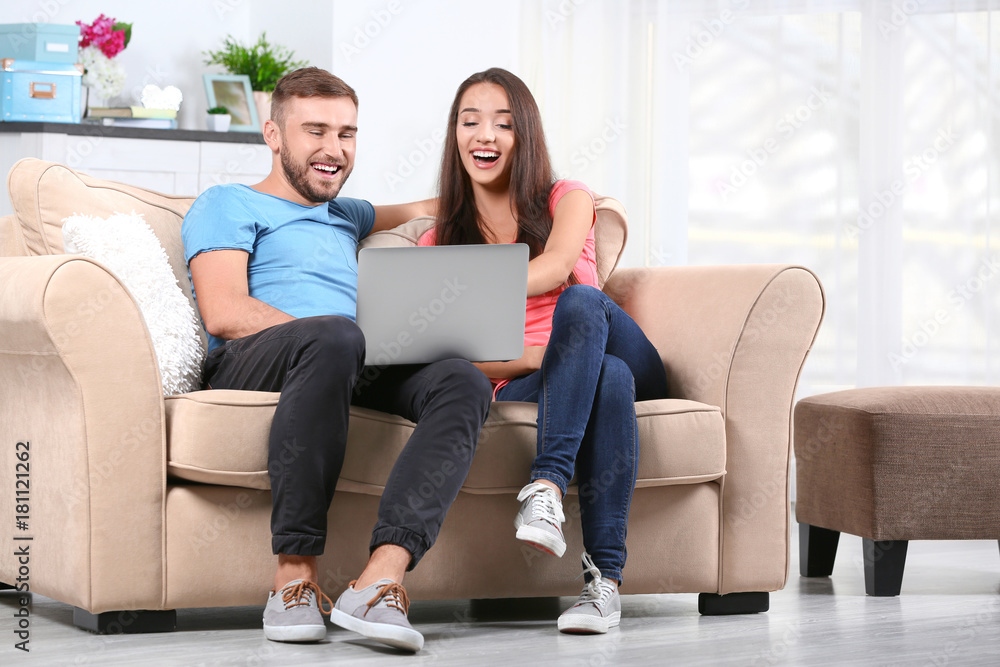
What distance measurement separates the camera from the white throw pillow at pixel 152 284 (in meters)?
1.88

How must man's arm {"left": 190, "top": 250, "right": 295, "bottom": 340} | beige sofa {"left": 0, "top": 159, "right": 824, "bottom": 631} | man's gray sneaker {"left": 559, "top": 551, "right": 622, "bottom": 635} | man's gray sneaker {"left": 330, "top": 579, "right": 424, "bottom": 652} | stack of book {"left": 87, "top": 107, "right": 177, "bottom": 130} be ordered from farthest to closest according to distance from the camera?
1. stack of book {"left": 87, "top": 107, "right": 177, "bottom": 130}
2. man's arm {"left": 190, "top": 250, "right": 295, "bottom": 340}
3. man's gray sneaker {"left": 559, "top": 551, "right": 622, "bottom": 635}
4. beige sofa {"left": 0, "top": 159, "right": 824, "bottom": 631}
5. man's gray sneaker {"left": 330, "top": 579, "right": 424, "bottom": 652}

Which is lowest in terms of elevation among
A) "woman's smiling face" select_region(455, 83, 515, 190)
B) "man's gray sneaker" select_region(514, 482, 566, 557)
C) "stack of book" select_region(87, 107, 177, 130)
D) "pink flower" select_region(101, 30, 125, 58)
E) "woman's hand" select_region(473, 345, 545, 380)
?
"man's gray sneaker" select_region(514, 482, 566, 557)

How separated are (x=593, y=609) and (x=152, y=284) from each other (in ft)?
3.16

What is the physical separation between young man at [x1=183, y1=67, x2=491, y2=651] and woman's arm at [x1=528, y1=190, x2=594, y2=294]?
0.33m

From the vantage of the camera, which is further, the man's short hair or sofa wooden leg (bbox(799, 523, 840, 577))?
sofa wooden leg (bbox(799, 523, 840, 577))

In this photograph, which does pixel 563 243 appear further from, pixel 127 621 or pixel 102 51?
pixel 102 51

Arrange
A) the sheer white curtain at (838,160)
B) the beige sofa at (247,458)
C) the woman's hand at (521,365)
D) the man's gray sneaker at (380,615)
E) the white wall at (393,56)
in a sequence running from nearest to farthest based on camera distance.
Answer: the man's gray sneaker at (380,615), the beige sofa at (247,458), the woman's hand at (521,365), the sheer white curtain at (838,160), the white wall at (393,56)

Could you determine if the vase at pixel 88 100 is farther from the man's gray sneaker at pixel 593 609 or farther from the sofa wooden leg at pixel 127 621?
the man's gray sneaker at pixel 593 609

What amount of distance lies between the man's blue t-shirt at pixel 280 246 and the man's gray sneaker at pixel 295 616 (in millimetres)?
563

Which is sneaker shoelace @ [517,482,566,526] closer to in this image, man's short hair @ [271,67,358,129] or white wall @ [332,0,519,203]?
man's short hair @ [271,67,358,129]

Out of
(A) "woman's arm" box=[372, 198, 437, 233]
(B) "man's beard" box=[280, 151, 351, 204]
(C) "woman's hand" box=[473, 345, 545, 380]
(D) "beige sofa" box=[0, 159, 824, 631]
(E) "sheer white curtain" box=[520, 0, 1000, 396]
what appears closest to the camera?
(D) "beige sofa" box=[0, 159, 824, 631]

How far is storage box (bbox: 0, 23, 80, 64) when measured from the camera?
148 inches

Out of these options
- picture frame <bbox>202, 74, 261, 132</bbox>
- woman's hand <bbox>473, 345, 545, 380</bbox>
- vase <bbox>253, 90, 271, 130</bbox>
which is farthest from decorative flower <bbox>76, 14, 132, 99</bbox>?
woman's hand <bbox>473, 345, 545, 380</bbox>

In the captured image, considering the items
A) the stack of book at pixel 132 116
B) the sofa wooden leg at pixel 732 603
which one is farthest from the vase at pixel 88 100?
the sofa wooden leg at pixel 732 603
